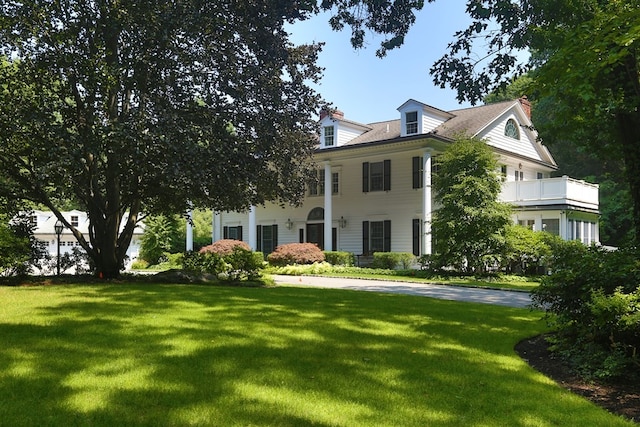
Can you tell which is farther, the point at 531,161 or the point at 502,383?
the point at 531,161

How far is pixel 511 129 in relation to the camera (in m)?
28.4

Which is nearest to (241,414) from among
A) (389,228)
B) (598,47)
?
(598,47)

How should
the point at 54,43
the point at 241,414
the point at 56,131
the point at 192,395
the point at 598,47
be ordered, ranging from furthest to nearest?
1. the point at 54,43
2. the point at 56,131
3. the point at 598,47
4. the point at 192,395
5. the point at 241,414

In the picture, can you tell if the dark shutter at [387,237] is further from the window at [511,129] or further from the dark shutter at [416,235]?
the window at [511,129]

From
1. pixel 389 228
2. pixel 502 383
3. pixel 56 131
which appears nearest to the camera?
pixel 502 383

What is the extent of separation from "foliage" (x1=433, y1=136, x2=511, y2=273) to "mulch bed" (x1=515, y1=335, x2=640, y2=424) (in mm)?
12942

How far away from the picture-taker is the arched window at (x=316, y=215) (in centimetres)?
2805

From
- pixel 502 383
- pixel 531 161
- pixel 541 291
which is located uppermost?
pixel 531 161

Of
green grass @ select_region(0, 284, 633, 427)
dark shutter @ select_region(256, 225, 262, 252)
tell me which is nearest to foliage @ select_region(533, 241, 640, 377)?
green grass @ select_region(0, 284, 633, 427)

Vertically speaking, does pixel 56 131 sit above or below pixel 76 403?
→ above

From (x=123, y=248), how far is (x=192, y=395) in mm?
11272

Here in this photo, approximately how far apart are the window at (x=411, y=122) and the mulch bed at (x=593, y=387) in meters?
19.0

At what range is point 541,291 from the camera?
6664 millimetres

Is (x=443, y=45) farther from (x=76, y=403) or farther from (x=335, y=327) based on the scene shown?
(x=76, y=403)
